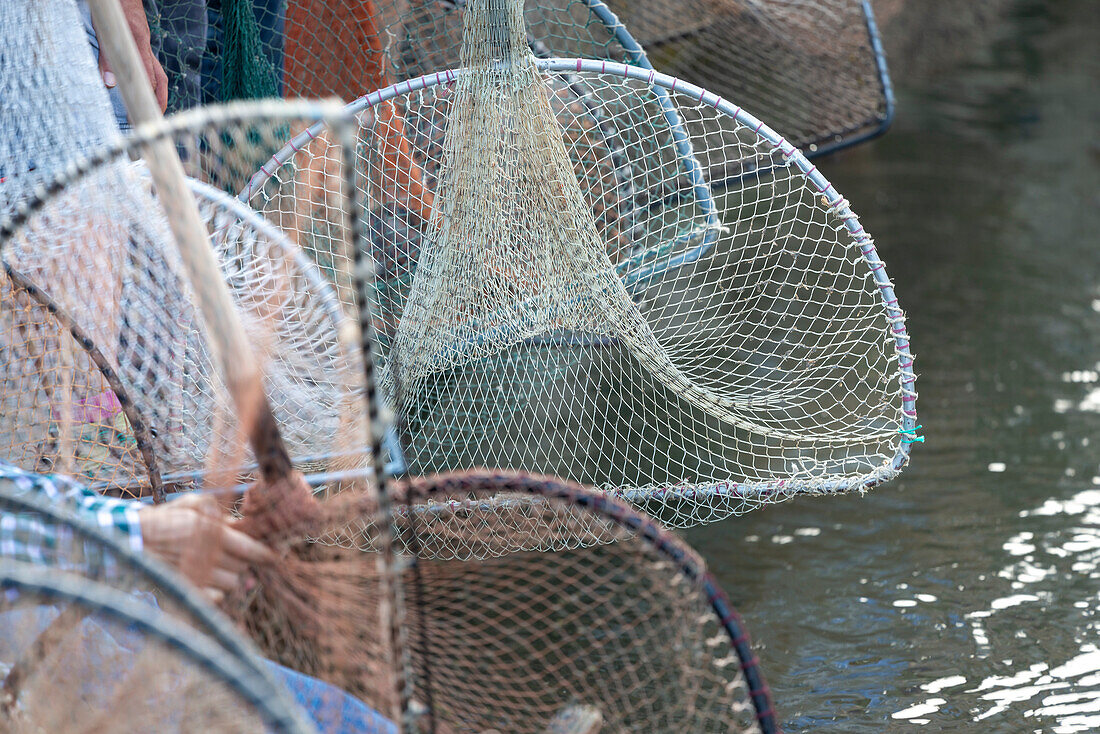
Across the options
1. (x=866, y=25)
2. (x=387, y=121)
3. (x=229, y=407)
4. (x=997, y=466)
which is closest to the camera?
(x=229, y=407)

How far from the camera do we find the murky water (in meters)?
2.61

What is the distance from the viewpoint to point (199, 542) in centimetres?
128

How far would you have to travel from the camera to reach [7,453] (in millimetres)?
1823

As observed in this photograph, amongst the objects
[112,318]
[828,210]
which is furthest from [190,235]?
[828,210]

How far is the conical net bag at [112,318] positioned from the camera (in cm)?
177

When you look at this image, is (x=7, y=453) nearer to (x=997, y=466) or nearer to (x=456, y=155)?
(x=456, y=155)

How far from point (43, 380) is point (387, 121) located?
112 cm

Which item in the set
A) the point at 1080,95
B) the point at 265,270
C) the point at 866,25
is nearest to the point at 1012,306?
the point at 866,25

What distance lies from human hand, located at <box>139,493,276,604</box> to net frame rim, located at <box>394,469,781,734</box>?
0.72ft

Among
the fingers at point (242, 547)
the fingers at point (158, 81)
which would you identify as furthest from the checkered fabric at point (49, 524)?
the fingers at point (158, 81)

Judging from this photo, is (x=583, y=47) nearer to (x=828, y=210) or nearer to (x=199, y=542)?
(x=828, y=210)

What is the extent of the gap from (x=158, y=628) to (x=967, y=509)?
292 centimetres

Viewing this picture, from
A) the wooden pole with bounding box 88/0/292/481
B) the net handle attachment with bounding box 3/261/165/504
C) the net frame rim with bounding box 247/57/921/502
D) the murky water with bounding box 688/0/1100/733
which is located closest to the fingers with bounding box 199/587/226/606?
the wooden pole with bounding box 88/0/292/481

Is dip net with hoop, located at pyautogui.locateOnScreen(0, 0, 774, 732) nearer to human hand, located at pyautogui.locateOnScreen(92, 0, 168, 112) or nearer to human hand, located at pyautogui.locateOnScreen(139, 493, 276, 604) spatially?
human hand, located at pyautogui.locateOnScreen(139, 493, 276, 604)
